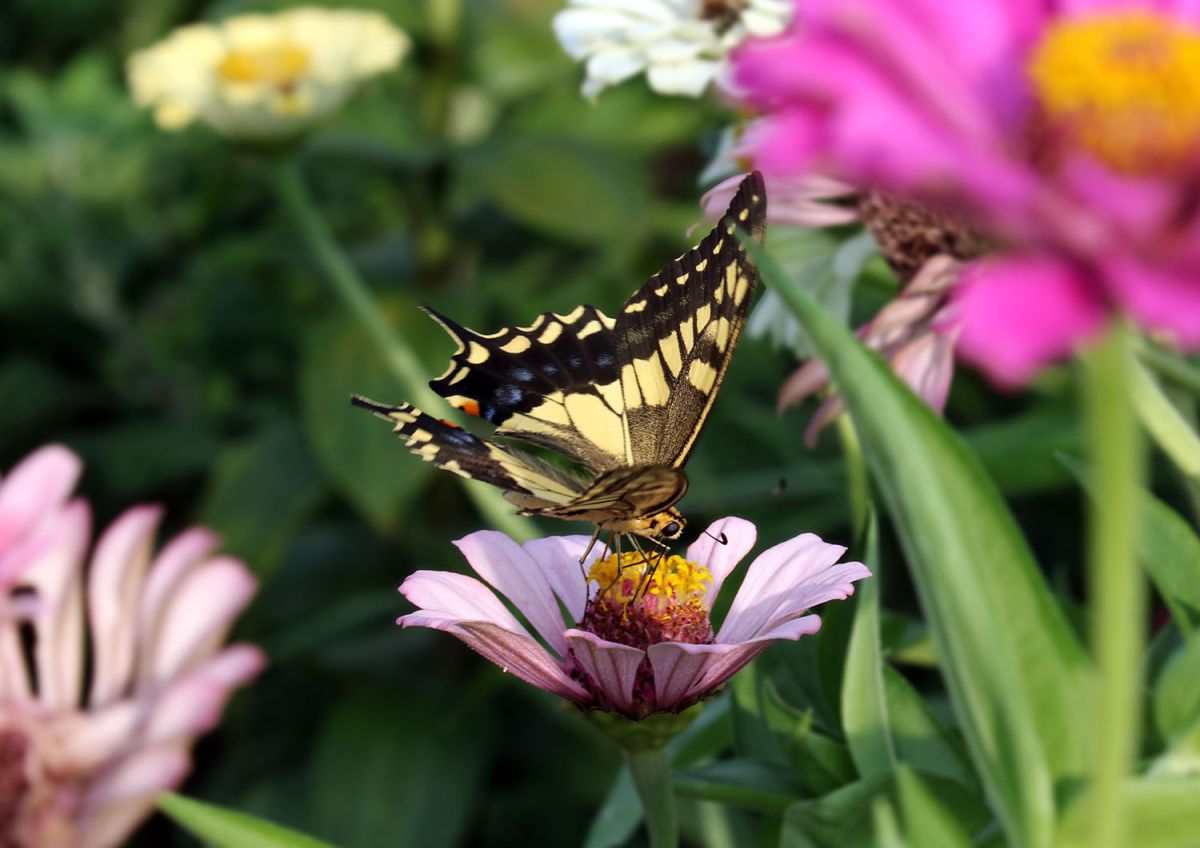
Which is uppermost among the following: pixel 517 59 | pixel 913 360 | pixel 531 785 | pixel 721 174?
pixel 517 59

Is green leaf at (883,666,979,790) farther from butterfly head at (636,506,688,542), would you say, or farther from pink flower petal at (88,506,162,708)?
pink flower petal at (88,506,162,708)

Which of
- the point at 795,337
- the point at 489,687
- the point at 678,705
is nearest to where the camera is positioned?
the point at 678,705

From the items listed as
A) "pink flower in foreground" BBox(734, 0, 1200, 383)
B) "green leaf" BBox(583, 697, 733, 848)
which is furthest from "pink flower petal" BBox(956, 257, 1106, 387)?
"green leaf" BBox(583, 697, 733, 848)

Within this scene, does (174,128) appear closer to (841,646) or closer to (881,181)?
(841,646)

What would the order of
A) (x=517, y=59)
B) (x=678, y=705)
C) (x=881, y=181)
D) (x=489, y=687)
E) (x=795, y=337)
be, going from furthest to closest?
(x=517, y=59)
(x=489, y=687)
(x=795, y=337)
(x=678, y=705)
(x=881, y=181)

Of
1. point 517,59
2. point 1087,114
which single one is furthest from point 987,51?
point 517,59

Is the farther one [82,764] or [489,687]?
[489,687]

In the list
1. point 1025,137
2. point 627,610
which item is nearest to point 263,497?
point 627,610

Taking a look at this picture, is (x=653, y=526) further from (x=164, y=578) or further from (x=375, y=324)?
(x=375, y=324)
